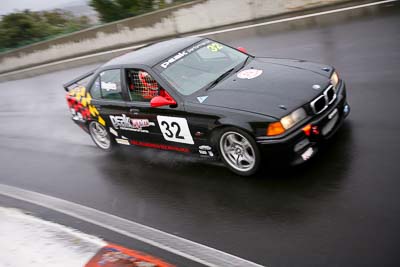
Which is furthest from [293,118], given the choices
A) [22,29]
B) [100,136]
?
[22,29]

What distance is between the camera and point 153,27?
15039 millimetres

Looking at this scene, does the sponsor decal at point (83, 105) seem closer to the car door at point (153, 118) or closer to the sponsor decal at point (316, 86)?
the car door at point (153, 118)

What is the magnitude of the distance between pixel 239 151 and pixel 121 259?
1827 millimetres

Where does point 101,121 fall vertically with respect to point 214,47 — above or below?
below

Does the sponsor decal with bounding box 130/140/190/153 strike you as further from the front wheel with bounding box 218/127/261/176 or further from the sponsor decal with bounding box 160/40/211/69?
the sponsor decal with bounding box 160/40/211/69

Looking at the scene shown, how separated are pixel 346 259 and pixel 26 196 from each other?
465 cm

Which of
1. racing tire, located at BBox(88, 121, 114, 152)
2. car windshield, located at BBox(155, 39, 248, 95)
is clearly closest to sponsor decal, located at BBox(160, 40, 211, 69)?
car windshield, located at BBox(155, 39, 248, 95)

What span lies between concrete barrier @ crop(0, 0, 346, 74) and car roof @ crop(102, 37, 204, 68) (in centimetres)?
739

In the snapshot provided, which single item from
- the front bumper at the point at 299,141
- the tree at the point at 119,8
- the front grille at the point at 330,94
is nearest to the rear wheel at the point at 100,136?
the front bumper at the point at 299,141

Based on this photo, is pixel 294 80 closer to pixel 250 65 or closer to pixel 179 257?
pixel 250 65

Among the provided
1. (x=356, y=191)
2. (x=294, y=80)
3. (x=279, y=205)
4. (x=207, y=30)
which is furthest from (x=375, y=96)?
(x=207, y=30)

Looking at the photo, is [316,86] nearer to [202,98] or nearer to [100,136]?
[202,98]

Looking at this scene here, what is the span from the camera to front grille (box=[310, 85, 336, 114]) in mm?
4605

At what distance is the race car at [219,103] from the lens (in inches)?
177
